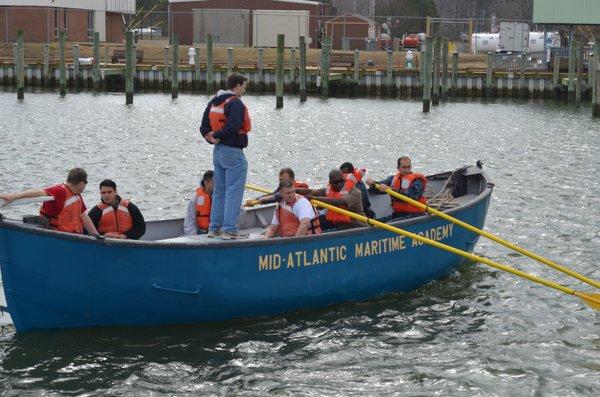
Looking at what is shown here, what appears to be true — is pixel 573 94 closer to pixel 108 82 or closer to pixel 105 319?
pixel 108 82

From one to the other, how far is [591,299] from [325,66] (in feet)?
129

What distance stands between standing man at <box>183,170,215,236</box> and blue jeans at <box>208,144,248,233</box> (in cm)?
53

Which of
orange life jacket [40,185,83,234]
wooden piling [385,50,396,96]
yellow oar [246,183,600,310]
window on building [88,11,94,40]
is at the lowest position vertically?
yellow oar [246,183,600,310]

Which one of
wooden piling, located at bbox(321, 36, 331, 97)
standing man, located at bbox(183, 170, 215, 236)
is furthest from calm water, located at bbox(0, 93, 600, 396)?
wooden piling, located at bbox(321, 36, 331, 97)

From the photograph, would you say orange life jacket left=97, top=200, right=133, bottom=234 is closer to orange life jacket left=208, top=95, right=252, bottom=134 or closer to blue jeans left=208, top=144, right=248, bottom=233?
blue jeans left=208, top=144, right=248, bottom=233

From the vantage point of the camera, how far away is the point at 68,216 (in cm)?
1245

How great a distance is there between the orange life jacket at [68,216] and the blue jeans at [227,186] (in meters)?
1.76

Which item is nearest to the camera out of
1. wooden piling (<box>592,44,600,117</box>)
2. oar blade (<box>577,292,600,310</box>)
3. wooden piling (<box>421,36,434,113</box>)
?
oar blade (<box>577,292,600,310</box>)

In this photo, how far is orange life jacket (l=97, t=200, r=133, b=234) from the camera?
43.6 feet

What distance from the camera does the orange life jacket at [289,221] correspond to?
13.7 meters

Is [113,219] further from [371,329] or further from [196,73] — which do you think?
[196,73]

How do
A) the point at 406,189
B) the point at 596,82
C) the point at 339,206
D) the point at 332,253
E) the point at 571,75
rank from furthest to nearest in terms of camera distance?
the point at 571,75 < the point at 596,82 < the point at 406,189 < the point at 339,206 < the point at 332,253

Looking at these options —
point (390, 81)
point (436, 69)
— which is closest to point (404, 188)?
point (436, 69)

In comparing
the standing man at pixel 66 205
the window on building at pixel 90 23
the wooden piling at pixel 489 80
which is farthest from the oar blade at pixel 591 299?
the window on building at pixel 90 23
